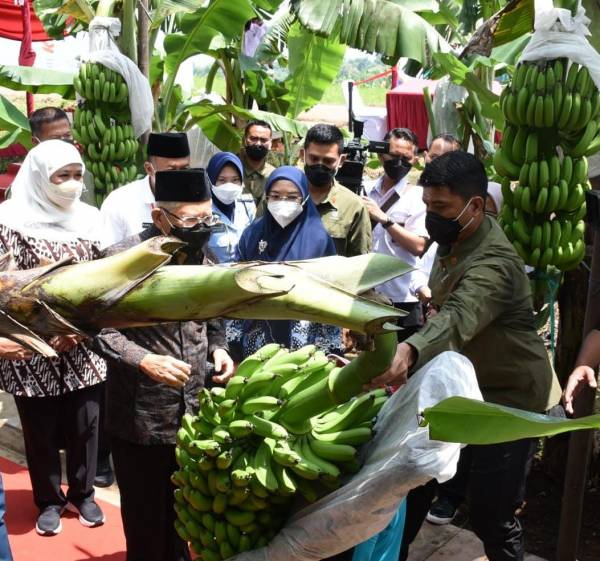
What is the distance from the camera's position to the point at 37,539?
3.78 m

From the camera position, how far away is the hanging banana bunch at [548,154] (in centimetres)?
330

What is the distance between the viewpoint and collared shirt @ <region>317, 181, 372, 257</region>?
414 centimetres

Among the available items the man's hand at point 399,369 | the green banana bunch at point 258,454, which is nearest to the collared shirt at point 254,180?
the man's hand at point 399,369

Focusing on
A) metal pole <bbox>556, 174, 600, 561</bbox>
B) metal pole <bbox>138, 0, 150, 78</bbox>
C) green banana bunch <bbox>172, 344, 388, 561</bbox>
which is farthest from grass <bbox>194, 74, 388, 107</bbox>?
green banana bunch <bbox>172, 344, 388, 561</bbox>

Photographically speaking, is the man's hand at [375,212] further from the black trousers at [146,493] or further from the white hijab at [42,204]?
the black trousers at [146,493]

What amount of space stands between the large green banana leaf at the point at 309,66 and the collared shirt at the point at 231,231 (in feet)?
5.86

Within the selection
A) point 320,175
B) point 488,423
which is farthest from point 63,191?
point 488,423

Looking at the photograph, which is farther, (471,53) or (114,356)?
(471,53)

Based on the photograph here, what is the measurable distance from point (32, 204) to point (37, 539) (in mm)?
1490

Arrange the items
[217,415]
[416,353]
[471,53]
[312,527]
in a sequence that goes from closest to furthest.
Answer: [312,527], [217,415], [416,353], [471,53]

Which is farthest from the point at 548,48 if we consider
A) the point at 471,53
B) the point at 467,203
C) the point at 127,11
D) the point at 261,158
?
the point at 127,11

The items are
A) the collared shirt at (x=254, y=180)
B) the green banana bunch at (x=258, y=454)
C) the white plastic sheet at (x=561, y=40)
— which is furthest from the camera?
the collared shirt at (x=254, y=180)

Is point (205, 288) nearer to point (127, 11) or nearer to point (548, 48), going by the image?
point (548, 48)

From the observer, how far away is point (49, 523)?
12.4 ft
